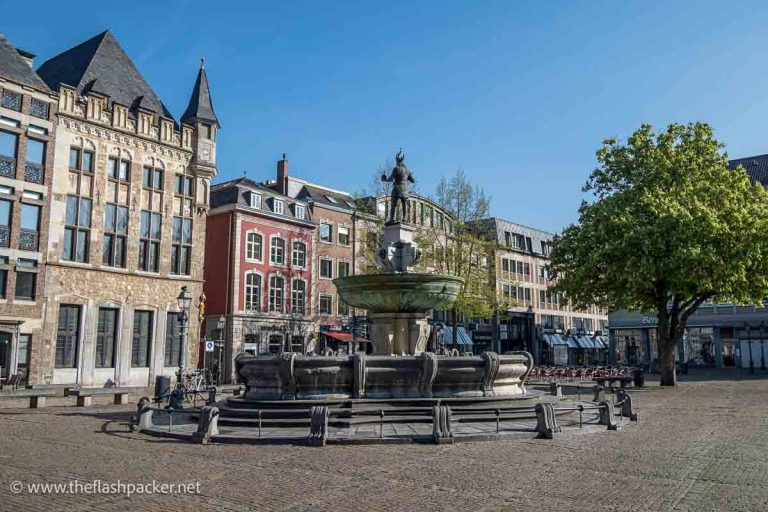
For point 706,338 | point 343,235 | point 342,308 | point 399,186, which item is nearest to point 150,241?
point 342,308

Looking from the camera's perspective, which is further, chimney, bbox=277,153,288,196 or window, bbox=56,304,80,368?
chimney, bbox=277,153,288,196

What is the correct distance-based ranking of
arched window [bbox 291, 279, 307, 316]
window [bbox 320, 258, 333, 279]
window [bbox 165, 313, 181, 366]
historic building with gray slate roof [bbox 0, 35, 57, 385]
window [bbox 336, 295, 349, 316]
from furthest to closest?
window [bbox 336, 295, 349, 316] < window [bbox 320, 258, 333, 279] < arched window [bbox 291, 279, 307, 316] < window [bbox 165, 313, 181, 366] < historic building with gray slate roof [bbox 0, 35, 57, 385]

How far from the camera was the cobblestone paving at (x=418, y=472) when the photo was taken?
7.90 m

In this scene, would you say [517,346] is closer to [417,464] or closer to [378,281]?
[378,281]

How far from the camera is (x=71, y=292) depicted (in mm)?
32344

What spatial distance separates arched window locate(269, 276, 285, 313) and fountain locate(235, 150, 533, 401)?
2648 centimetres

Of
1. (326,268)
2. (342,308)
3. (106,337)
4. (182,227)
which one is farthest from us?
(342,308)

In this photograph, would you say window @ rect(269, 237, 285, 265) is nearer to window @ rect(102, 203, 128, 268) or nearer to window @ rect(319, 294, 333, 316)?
window @ rect(319, 294, 333, 316)

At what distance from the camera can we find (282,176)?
4912cm

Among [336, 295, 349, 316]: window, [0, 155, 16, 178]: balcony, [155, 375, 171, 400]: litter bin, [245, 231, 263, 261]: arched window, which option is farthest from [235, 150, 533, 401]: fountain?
[336, 295, 349, 316]: window

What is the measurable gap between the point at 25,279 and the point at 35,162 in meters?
5.72

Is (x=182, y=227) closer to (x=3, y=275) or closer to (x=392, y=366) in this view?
(x=3, y=275)

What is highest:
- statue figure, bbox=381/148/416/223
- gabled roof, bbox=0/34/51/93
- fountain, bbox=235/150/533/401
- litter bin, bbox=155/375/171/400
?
gabled roof, bbox=0/34/51/93

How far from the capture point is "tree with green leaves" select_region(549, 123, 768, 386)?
27.7 m
